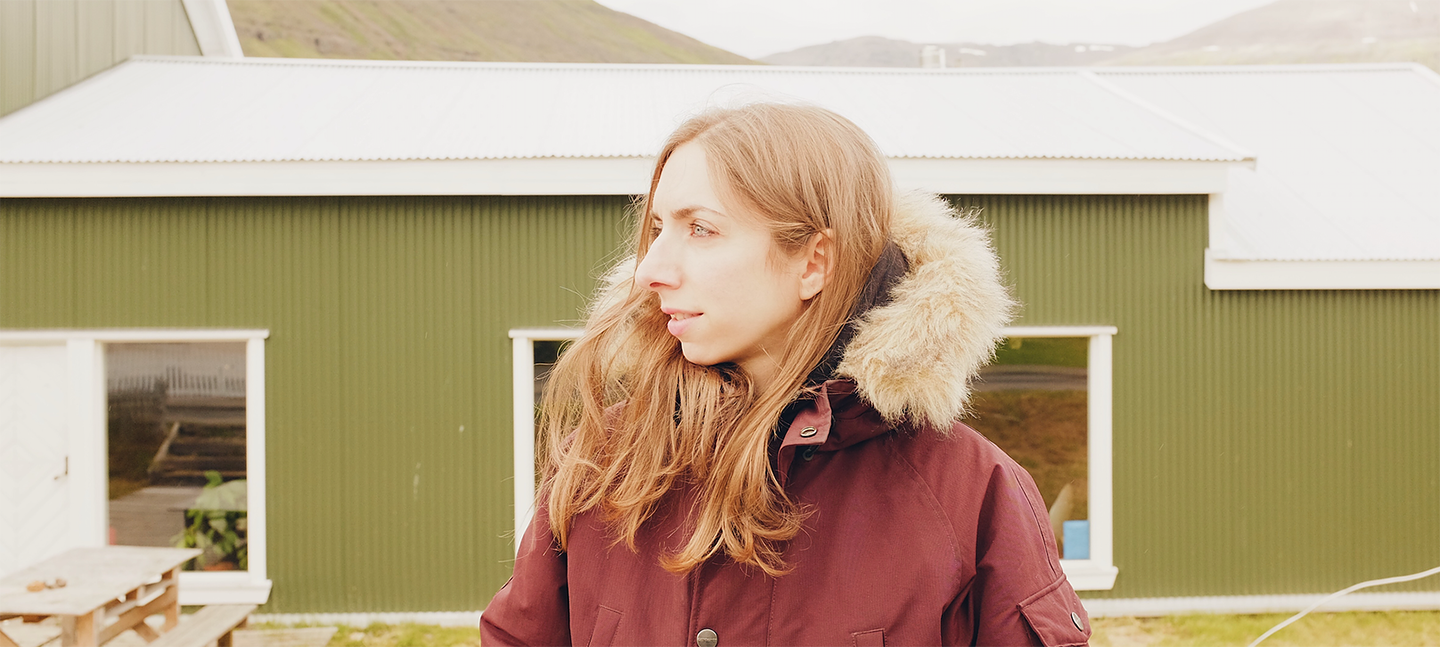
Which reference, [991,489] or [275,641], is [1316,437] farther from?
[275,641]

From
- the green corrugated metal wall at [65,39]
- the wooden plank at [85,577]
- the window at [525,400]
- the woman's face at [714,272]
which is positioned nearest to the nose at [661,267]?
the woman's face at [714,272]

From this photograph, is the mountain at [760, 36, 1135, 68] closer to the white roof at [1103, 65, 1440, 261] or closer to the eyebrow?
the white roof at [1103, 65, 1440, 261]

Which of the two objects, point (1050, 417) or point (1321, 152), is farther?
point (1321, 152)

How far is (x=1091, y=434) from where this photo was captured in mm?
5773

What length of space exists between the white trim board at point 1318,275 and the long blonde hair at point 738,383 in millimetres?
5301

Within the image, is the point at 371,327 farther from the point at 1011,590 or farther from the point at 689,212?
the point at 1011,590

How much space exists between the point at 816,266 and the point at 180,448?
574cm

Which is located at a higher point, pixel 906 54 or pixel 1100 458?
pixel 906 54

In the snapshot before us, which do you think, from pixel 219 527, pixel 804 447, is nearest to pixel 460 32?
pixel 219 527

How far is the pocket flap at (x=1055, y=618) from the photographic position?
109cm

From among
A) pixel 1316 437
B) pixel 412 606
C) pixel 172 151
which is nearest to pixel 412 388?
pixel 412 606

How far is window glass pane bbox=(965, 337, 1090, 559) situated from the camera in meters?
5.81

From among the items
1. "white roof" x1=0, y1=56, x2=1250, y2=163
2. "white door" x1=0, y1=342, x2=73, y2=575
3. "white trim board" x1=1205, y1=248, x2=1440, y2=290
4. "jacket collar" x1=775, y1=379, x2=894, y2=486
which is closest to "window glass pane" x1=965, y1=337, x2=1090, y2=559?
"white trim board" x1=1205, y1=248, x2=1440, y2=290

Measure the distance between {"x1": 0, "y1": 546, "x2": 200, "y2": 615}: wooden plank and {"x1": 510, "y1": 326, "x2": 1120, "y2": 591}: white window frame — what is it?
6.20 ft
